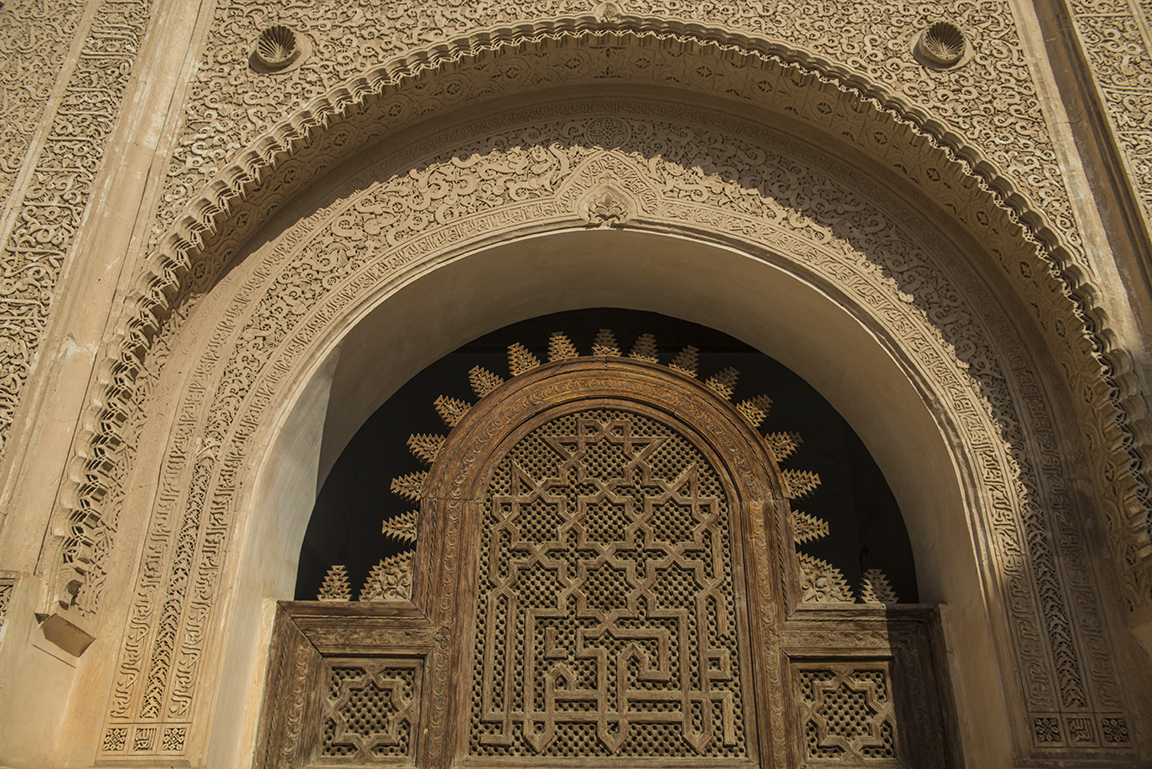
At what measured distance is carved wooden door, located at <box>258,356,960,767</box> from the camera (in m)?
2.90

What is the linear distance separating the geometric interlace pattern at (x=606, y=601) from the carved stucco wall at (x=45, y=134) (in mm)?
1652

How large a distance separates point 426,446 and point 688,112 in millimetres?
1699

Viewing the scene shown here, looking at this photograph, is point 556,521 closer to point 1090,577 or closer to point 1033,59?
point 1090,577

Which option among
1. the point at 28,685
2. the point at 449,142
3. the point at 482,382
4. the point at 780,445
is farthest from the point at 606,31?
the point at 28,685

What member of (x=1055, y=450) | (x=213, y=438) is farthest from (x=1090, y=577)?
(x=213, y=438)

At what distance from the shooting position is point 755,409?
3467mm

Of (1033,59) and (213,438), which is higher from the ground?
(1033,59)

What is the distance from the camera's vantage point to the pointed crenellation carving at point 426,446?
338 cm

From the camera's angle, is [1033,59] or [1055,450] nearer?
[1055,450]

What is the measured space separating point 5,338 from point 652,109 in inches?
96.5

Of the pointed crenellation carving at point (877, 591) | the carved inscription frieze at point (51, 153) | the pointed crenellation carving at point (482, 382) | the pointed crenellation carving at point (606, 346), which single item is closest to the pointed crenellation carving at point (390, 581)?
the pointed crenellation carving at point (482, 382)

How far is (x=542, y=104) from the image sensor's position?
3543 mm

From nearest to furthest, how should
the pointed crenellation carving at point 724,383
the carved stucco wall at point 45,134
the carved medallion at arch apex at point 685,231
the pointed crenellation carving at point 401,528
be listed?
the carved medallion at arch apex at point 685,231 < the carved stucco wall at point 45,134 < the pointed crenellation carving at point 401,528 < the pointed crenellation carving at point 724,383

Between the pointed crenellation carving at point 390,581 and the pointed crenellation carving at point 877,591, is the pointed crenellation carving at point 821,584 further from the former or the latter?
the pointed crenellation carving at point 390,581
